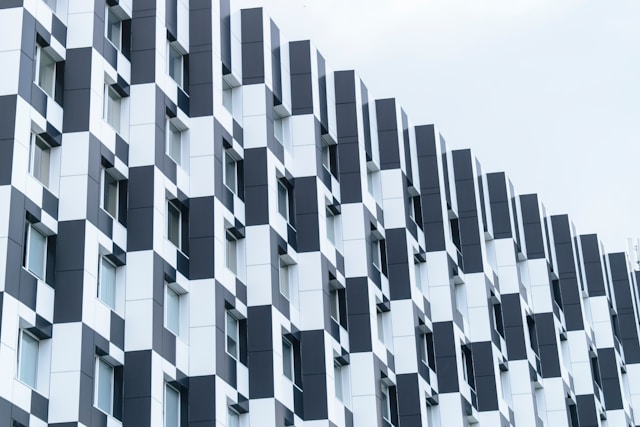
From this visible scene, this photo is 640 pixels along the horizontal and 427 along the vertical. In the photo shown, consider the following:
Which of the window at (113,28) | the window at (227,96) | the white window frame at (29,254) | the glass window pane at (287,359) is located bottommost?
the white window frame at (29,254)

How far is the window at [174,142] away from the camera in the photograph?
68125 mm

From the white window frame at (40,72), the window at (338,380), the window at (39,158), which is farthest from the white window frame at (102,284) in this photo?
the window at (338,380)

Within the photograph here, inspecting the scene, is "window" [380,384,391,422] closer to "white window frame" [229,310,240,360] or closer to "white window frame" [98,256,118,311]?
"white window frame" [229,310,240,360]

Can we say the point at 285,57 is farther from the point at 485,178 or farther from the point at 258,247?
the point at 485,178

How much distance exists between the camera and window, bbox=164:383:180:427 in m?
61.8

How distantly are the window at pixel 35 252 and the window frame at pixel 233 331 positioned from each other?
1174 cm

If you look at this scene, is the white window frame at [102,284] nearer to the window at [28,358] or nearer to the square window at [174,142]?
the window at [28,358]

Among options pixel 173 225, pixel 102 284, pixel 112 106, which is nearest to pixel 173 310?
pixel 173 225

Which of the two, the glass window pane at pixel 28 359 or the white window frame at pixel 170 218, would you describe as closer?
the glass window pane at pixel 28 359

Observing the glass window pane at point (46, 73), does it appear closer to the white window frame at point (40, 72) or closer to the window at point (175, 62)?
the white window frame at point (40, 72)

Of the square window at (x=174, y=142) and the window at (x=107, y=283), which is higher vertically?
the square window at (x=174, y=142)

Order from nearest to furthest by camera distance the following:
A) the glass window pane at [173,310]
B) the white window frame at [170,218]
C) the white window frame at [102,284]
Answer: the white window frame at [102,284] < the glass window pane at [173,310] < the white window frame at [170,218]

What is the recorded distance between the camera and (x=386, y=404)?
266 feet

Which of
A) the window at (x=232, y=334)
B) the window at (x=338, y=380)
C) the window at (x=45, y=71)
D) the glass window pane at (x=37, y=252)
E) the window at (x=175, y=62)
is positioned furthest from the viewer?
the window at (x=338, y=380)
